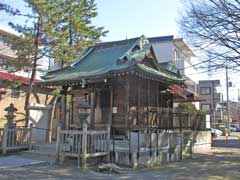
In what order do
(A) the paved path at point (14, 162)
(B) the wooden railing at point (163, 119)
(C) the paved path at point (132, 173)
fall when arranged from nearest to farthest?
(C) the paved path at point (132, 173) → (A) the paved path at point (14, 162) → (B) the wooden railing at point (163, 119)

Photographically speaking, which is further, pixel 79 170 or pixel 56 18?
pixel 56 18

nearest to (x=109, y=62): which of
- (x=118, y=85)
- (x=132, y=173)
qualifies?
(x=118, y=85)

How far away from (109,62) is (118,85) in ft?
4.99

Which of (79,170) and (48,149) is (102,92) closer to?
(48,149)

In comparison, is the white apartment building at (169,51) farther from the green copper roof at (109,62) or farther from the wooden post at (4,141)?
the wooden post at (4,141)

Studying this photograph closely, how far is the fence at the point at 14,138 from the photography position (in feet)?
46.7

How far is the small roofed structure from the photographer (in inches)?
547

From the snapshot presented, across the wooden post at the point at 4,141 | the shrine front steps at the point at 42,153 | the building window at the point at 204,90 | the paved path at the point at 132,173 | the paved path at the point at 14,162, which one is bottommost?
the paved path at the point at 132,173

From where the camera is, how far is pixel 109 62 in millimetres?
15531

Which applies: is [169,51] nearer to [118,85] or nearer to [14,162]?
[118,85]

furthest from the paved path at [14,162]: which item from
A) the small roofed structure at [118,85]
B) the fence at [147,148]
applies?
→ the fence at [147,148]

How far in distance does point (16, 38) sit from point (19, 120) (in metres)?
5.65

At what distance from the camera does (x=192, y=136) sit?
18703 mm

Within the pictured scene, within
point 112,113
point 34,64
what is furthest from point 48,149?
point 34,64
